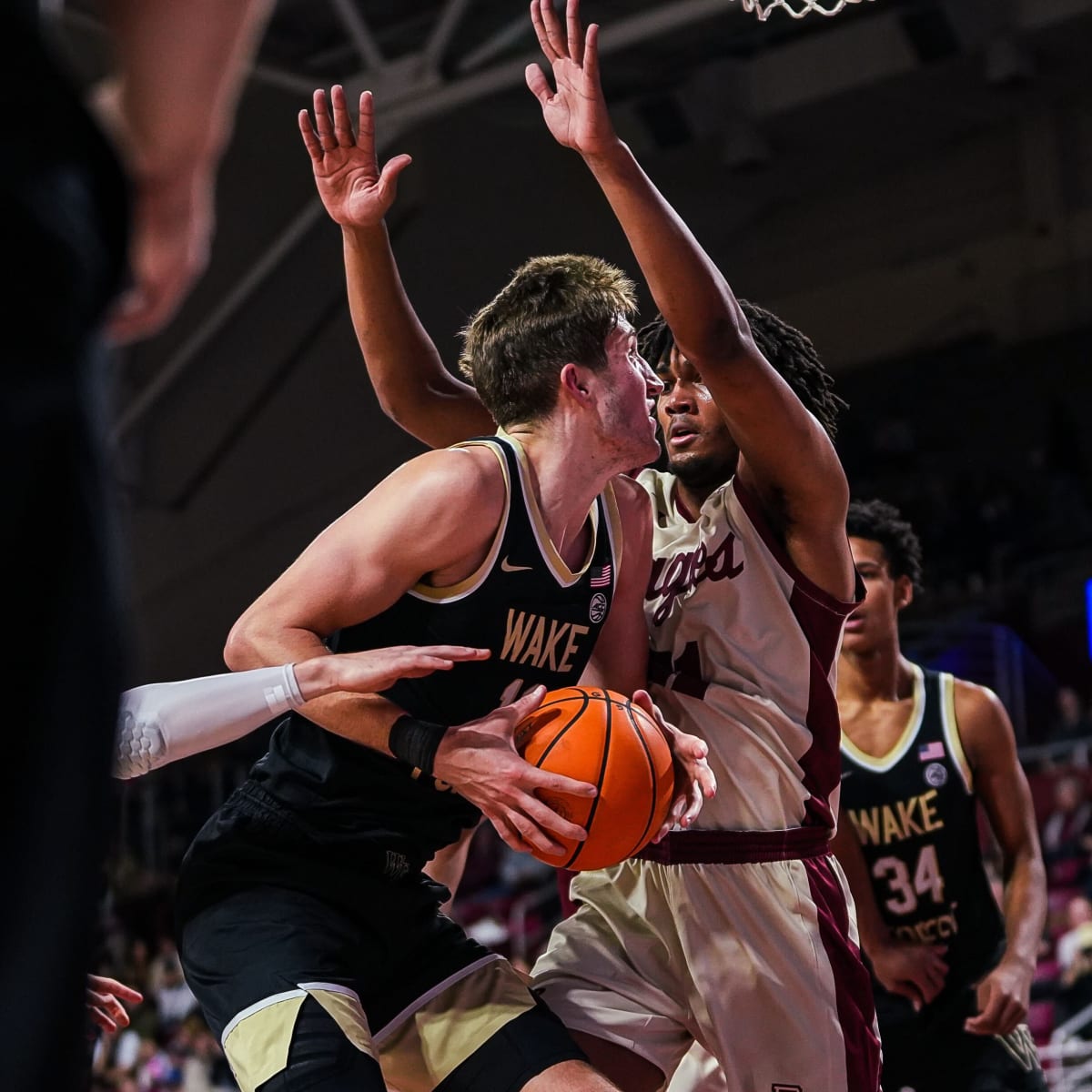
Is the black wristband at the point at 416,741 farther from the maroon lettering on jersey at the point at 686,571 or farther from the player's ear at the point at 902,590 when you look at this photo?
the player's ear at the point at 902,590

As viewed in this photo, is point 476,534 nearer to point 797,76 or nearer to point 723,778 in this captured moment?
point 723,778

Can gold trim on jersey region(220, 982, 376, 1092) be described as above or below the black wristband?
below

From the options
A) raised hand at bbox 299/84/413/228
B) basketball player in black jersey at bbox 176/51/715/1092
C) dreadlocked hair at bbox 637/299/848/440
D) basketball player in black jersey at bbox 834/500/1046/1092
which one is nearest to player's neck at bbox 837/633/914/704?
basketball player in black jersey at bbox 834/500/1046/1092

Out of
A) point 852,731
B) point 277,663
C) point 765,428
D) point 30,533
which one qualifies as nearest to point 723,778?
point 765,428

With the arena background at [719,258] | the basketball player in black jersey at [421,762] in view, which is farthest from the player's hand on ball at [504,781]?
the arena background at [719,258]

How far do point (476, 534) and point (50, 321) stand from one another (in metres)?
1.84

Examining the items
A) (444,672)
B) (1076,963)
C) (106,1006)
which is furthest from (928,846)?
(1076,963)

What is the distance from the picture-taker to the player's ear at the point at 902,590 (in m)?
5.15

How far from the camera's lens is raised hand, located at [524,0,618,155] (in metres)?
3.28

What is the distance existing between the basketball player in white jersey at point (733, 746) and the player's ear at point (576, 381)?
8.5 inches

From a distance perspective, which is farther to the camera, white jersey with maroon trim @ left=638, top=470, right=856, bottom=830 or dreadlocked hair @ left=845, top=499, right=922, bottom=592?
dreadlocked hair @ left=845, top=499, right=922, bottom=592

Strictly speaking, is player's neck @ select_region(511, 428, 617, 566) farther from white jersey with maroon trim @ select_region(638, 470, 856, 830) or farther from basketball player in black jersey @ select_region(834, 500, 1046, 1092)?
basketball player in black jersey @ select_region(834, 500, 1046, 1092)

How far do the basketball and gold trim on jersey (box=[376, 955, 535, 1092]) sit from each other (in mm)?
374

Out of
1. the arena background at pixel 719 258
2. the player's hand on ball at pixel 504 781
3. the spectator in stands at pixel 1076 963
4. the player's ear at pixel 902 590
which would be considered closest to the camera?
the player's hand on ball at pixel 504 781
